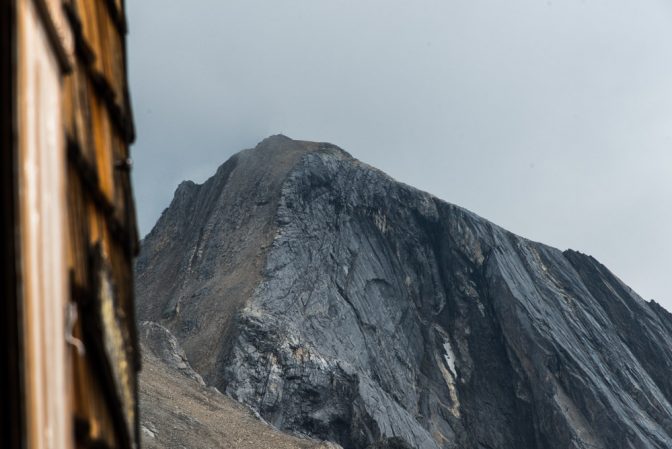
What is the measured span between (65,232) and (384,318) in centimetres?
5333

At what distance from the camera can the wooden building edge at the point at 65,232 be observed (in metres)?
1.82

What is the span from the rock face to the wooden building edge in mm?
39449

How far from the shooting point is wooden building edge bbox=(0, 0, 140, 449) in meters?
1.82

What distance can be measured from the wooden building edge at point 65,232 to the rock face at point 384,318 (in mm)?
39449

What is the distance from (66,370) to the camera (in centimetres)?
219

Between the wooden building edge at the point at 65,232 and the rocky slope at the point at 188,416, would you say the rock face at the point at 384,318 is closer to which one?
the rocky slope at the point at 188,416

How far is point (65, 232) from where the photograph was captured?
223 cm

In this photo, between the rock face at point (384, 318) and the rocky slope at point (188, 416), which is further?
the rock face at point (384, 318)

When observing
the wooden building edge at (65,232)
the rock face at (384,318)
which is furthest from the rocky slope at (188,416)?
the wooden building edge at (65,232)

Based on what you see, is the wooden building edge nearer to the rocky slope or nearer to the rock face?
the rocky slope

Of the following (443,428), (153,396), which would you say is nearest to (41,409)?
(153,396)

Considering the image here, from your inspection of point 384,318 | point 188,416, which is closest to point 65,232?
point 188,416

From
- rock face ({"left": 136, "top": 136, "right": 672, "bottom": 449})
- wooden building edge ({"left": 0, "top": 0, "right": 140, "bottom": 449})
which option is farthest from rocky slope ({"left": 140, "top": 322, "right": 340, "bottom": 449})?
wooden building edge ({"left": 0, "top": 0, "right": 140, "bottom": 449})

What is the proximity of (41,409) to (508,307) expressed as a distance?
56.8 metres
